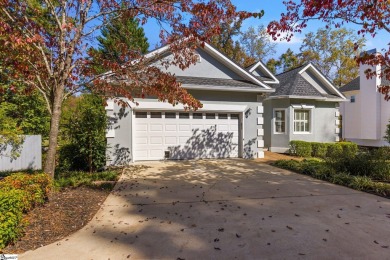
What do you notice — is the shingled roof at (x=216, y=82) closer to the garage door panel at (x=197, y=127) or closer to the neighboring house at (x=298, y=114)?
the garage door panel at (x=197, y=127)

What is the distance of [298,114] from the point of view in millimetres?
14531

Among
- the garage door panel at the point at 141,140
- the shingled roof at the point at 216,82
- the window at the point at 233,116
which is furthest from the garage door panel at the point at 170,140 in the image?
the window at the point at 233,116

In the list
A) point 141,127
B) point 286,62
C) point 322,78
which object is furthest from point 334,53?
point 141,127

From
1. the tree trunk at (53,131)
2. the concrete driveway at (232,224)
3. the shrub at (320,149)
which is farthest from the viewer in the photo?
the shrub at (320,149)

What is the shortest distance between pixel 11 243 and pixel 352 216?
5444 mm

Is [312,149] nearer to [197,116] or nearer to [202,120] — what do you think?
[202,120]

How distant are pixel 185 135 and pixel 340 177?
20.1 feet

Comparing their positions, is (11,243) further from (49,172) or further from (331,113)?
(331,113)

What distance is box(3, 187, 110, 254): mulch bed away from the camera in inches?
142

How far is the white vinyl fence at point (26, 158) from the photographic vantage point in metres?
9.39

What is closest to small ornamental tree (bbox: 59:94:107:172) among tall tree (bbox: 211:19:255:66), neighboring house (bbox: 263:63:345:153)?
neighboring house (bbox: 263:63:345:153)

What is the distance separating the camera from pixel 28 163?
9734 mm

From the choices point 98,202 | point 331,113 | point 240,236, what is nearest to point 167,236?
point 240,236

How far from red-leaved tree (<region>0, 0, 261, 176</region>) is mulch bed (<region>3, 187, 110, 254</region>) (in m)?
0.85
